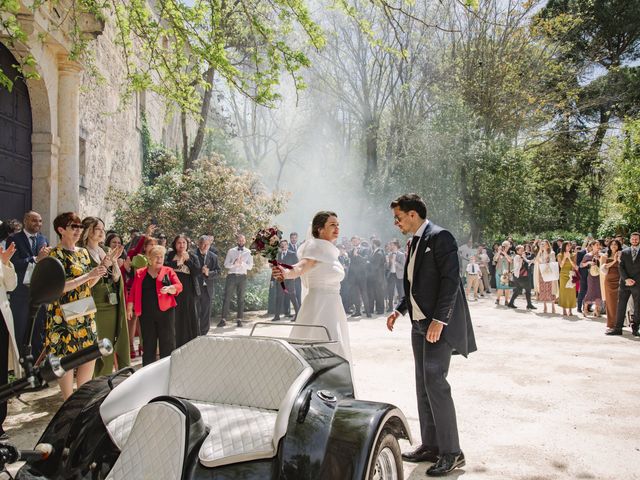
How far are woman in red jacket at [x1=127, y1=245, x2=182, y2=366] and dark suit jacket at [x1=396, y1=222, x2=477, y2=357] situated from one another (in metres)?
3.33

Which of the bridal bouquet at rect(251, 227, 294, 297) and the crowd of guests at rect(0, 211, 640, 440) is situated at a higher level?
the bridal bouquet at rect(251, 227, 294, 297)

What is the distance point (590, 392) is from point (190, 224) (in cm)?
989

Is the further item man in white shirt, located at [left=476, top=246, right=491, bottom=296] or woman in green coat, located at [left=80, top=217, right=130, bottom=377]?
man in white shirt, located at [left=476, top=246, right=491, bottom=296]

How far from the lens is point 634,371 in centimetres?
730

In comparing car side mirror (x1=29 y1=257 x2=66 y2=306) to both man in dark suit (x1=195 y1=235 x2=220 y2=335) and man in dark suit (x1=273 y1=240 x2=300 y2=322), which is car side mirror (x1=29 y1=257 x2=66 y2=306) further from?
man in dark suit (x1=273 y1=240 x2=300 y2=322)

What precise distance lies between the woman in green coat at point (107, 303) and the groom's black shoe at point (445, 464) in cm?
380

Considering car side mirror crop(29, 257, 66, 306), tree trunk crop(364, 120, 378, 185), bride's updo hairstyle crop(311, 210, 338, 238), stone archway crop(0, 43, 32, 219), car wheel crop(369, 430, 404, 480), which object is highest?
tree trunk crop(364, 120, 378, 185)

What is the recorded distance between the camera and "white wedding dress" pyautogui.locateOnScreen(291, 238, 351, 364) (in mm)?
5223

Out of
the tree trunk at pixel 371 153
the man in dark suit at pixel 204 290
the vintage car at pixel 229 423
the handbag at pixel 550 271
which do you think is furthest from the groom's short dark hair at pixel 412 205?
the tree trunk at pixel 371 153

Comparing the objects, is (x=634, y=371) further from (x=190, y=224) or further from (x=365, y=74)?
(x=365, y=74)

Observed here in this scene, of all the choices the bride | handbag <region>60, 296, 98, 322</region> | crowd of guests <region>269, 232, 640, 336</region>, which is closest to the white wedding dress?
the bride

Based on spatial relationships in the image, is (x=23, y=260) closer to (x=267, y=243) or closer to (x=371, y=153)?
(x=267, y=243)

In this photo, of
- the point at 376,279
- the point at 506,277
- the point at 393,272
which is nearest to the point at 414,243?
the point at 376,279

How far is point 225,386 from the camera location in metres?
3.08
